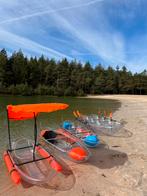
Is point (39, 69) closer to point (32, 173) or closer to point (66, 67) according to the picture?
point (66, 67)

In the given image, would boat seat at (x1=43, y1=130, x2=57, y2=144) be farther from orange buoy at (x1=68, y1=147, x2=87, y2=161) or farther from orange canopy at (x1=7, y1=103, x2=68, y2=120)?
orange buoy at (x1=68, y1=147, x2=87, y2=161)

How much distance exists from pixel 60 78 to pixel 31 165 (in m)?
76.1

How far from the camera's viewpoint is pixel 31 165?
9078mm

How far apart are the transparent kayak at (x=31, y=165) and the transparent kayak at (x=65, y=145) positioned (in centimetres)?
90

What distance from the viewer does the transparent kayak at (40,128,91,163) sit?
938cm

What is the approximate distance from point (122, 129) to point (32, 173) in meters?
10.1

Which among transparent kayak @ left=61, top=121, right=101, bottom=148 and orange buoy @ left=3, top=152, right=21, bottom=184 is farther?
transparent kayak @ left=61, top=121, right=101, bottom=148

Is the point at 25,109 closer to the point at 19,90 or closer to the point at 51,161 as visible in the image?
the point at 51,161

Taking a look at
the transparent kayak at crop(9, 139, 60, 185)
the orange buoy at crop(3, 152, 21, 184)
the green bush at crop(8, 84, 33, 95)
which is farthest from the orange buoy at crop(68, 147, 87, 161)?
the green bush at crop(8, 84, 33, 95)

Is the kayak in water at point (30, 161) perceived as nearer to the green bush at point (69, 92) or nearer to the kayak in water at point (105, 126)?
the kayak in water at point (105, 126)

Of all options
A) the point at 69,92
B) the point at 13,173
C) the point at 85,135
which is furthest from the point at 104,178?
the point at 69,92

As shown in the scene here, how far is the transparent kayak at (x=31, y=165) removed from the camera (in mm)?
7829

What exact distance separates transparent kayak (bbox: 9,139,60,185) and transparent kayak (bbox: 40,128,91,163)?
35.5 inches

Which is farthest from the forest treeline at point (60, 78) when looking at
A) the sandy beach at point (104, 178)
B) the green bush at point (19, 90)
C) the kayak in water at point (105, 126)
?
the sandy beach at point (104, 178)
